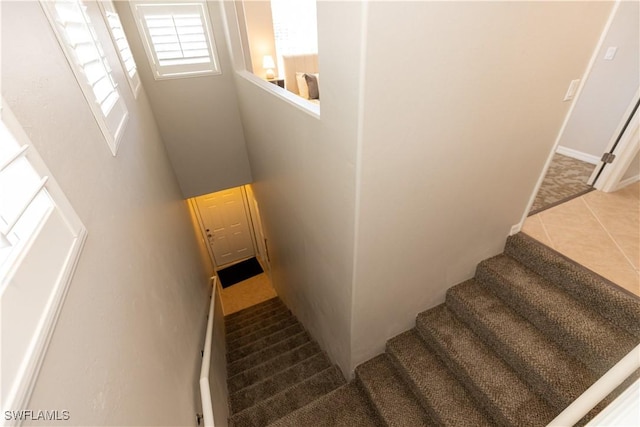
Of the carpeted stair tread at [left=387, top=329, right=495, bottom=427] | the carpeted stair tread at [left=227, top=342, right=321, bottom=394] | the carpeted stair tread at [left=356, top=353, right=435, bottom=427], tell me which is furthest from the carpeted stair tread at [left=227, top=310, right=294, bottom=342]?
the carpeted stair tread at [left=387, top=329, right=495, bottom=427]

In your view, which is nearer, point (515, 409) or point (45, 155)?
point (45, 155)

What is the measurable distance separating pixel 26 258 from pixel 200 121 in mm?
3059

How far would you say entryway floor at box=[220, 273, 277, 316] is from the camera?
498 cm

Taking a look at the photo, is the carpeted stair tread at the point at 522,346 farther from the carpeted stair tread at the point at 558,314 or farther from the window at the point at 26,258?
the window at the point at 26,258

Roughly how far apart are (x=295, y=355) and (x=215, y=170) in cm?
243

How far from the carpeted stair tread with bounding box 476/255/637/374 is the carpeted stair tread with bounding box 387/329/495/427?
2.08ft

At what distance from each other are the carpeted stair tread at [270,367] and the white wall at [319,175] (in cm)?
20

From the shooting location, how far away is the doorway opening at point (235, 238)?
5059 mm

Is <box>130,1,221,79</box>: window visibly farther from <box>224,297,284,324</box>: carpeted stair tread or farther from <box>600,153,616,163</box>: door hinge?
<box>600,153,616,163</box>: door hinge

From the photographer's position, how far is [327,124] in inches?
54.9

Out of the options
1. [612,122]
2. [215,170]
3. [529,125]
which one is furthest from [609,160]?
[215,170]

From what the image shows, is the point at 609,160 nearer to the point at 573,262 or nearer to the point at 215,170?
the point at 573,262

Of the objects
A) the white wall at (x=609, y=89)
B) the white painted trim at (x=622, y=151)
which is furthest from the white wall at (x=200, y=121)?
the white painted trim at (x=622, y=151)

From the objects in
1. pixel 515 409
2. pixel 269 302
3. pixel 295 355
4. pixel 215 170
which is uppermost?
pixel 215 170
